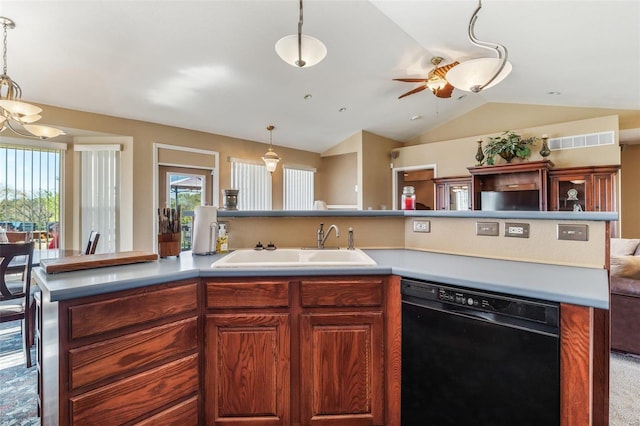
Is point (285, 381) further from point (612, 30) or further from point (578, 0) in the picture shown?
point (612, 30)

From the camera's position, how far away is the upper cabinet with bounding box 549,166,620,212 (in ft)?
15.3

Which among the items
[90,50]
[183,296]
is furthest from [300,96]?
[183,296]

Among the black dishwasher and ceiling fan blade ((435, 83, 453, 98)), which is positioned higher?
ceiling fan blade ((435, 83, 453, 98))

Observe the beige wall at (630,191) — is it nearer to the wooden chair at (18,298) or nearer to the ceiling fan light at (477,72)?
the ceiling fan light at (477,72)

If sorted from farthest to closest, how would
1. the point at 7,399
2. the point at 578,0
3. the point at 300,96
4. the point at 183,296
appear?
the point at 300,96 → the point at 578,0 → the point at 7,399 → the point at 183,296

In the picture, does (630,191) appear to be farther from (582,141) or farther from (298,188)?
(298,188)

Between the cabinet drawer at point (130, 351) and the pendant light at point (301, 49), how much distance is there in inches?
60.8

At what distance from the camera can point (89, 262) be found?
1.46 metres

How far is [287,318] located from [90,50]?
3.27m

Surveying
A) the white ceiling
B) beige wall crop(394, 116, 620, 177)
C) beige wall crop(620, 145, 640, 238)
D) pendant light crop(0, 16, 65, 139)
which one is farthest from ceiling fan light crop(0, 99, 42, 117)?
beige wall crop(620, 145, 640, 238)

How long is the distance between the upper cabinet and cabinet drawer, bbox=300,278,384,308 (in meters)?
5.06

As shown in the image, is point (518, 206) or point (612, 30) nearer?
point (612, 30)

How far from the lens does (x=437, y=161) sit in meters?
6.39

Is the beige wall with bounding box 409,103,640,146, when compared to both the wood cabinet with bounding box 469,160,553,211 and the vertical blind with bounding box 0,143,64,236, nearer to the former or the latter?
the wood cabinet with bounding box 469,160,553,211
